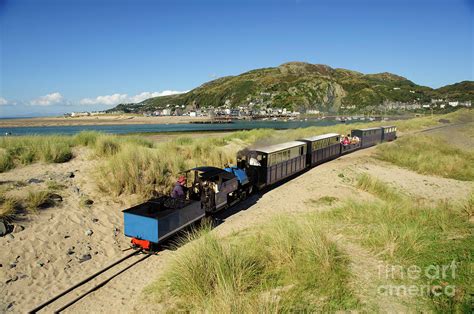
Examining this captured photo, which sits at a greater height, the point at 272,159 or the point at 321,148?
the point at 272,159

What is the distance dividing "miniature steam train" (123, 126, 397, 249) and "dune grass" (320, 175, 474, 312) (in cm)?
424

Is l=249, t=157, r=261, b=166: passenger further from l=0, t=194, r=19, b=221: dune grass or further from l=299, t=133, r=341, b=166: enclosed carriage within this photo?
l=0, t=194, r=19, b=221: dune grass

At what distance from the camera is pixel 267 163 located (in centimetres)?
1577

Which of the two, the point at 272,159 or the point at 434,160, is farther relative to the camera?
the point at 434,160

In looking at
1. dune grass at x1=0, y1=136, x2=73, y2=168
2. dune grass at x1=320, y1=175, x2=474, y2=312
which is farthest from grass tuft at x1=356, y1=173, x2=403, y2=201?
dune grass at x1=0, y1=136, x2=73, y2=168

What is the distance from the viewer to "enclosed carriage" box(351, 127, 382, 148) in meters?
32.2

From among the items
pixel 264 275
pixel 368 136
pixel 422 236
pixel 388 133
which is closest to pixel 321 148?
pixel 368 136

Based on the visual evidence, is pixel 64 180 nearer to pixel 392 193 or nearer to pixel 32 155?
pixel 32 155

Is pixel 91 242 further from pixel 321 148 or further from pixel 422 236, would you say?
pixel 321 148

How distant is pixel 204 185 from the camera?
11.7 meters

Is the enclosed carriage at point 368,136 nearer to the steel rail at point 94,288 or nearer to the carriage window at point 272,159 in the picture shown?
the carriage window at point 272,159

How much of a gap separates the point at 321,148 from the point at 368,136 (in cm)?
1312

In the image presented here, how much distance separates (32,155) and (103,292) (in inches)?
444

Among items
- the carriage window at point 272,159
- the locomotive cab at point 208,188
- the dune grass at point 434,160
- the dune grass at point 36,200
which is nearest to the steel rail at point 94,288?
the locomotive cab at point 208,188
